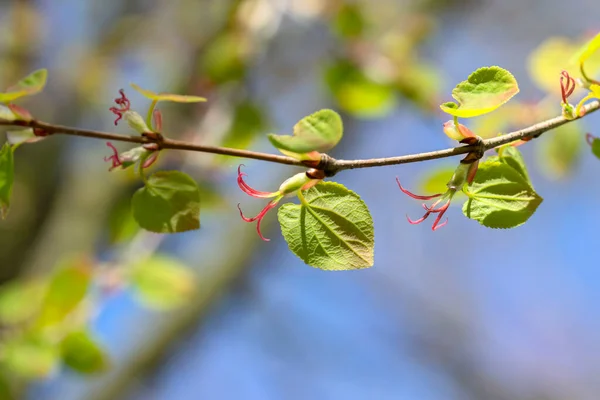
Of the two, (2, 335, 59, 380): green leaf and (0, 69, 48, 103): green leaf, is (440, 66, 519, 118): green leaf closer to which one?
(0, 69, 48, 103): green leaf

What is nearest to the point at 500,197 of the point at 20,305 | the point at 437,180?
the point at 437,180

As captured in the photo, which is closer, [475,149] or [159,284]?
[475,149]

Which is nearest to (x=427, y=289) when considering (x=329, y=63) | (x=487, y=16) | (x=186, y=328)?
(x=487, y=16)

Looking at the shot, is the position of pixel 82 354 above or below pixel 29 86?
below

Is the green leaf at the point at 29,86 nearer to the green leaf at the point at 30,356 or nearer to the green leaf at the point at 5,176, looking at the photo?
the green leaf at the point at 5,176

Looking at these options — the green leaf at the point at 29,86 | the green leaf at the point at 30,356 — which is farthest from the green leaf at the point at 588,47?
the green leaf at the point at 30,356

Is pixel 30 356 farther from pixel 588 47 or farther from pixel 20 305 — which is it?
pixel 588 47
